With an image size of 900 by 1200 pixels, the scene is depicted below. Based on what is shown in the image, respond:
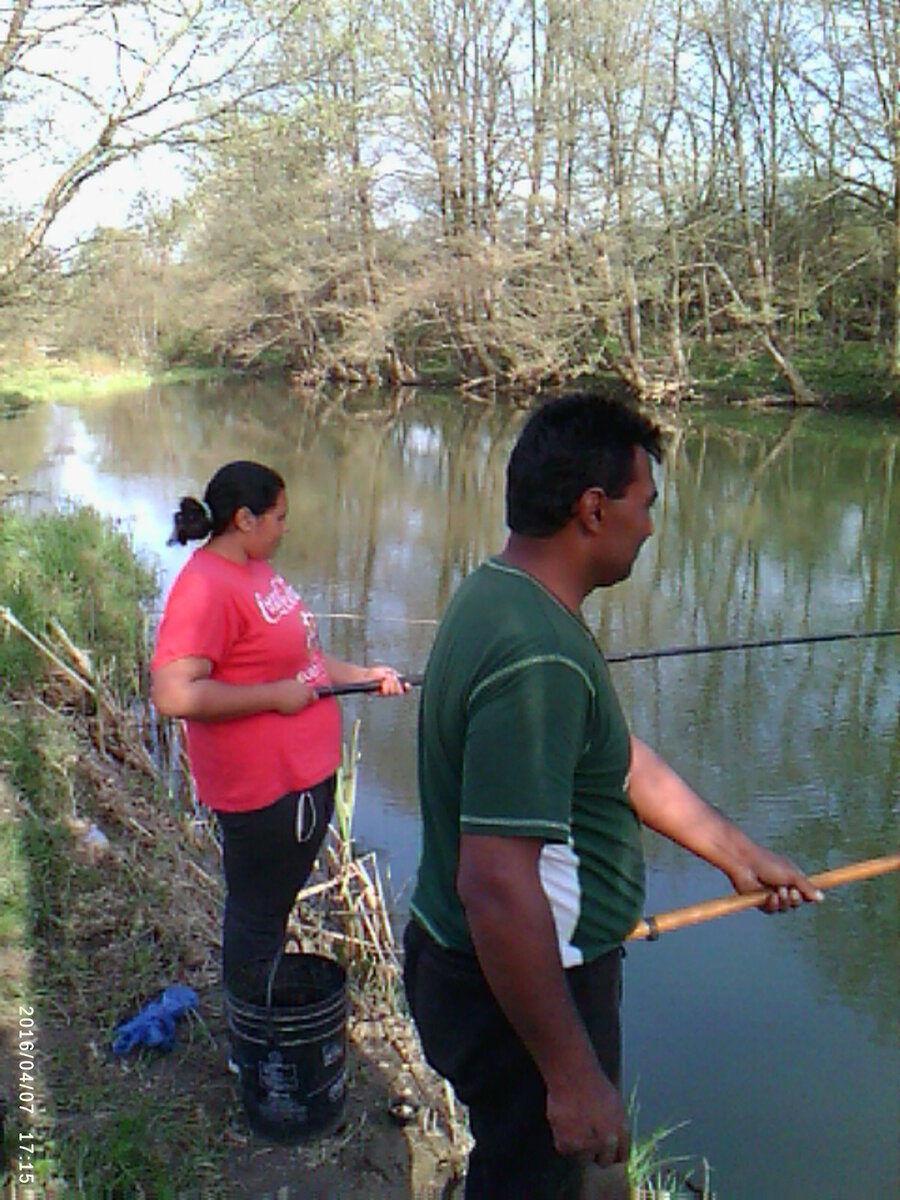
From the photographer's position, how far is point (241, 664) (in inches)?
111

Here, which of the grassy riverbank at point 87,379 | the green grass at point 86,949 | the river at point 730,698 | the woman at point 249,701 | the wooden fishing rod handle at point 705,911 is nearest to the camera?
the wooden fishing rod handle at point 705,911

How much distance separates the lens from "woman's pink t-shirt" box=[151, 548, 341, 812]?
2.73 m

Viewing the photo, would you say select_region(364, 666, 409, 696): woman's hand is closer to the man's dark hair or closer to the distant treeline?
the man's dark hair

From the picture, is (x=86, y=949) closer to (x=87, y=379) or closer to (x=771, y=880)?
(x=771, y=880)

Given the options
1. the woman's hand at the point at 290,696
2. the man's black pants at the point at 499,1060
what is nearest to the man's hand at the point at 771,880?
the man's black pants at the point at 499,1060

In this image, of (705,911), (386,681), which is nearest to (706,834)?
(705,911)

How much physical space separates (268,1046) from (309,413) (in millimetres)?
25030

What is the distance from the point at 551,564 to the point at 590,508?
3.6 inches

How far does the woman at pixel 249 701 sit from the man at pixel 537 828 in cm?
98

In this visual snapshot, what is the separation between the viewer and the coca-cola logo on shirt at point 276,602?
112 inches

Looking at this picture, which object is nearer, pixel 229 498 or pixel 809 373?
pixel 229 498

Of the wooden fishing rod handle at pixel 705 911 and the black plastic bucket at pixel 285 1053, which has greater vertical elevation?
the wooden fishing rod handle at pixel 705 911

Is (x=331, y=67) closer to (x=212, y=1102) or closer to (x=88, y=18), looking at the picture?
(x=88, y=18)

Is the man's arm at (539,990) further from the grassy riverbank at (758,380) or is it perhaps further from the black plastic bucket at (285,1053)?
the grassy riverbank at (758,380)
